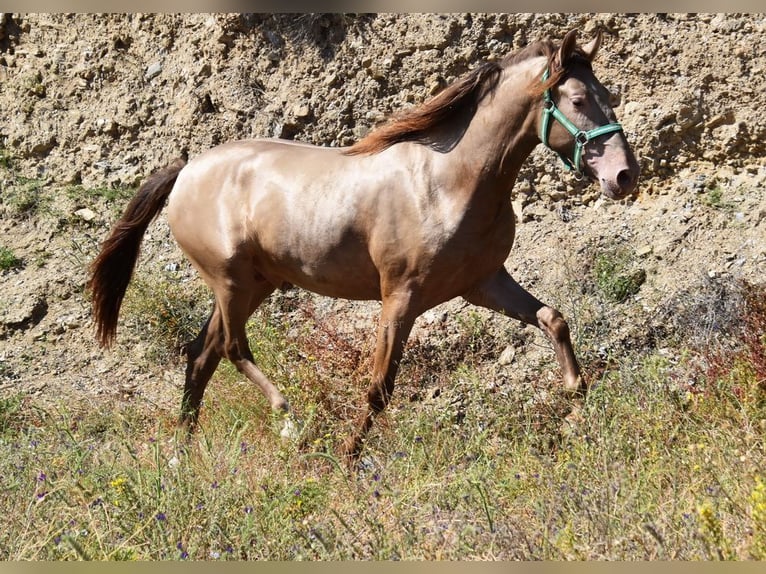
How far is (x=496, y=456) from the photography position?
4.61m

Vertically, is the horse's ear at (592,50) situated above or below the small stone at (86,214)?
above

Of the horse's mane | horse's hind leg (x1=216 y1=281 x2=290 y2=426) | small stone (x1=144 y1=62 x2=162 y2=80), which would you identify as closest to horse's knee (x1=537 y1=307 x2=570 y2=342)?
the horse's mane

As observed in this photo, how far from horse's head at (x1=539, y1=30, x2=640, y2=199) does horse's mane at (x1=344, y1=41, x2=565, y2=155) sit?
267 millimetres

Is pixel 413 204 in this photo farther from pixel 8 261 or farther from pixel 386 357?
pixel 8 261

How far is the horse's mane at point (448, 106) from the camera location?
16.7ft

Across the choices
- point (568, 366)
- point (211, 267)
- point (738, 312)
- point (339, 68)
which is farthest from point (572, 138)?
point (339, 68)

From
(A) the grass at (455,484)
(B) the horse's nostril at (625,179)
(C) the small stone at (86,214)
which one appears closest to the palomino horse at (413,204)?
(B) the horse's nostril at (625,179)

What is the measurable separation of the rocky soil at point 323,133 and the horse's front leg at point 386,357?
1725 mm

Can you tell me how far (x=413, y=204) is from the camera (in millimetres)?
5082

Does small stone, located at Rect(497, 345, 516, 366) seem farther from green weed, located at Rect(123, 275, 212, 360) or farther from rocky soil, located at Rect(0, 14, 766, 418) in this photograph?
green weed, located at Rect(123, 275, 212, 360)

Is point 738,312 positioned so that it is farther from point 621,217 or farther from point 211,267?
point 211,267

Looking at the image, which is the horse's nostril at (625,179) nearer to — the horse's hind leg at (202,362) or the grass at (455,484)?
the grass at (455,484)

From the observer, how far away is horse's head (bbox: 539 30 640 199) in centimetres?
454

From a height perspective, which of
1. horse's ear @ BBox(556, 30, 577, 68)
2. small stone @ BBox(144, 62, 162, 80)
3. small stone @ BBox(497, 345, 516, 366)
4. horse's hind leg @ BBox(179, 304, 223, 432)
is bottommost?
small stone @ BBox(497, 345, 516, 366)
